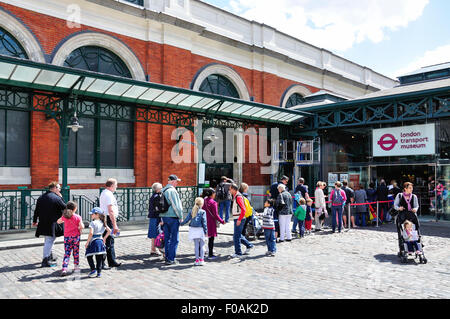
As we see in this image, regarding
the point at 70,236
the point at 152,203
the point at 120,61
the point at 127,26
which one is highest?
the point at 127,26

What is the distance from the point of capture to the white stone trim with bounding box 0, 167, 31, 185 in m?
13.6

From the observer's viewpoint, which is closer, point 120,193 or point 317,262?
point 317,262

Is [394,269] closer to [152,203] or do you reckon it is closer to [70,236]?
[152,203]

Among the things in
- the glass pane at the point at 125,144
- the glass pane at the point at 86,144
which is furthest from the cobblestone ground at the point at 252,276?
the glass pane at the point at 125,144

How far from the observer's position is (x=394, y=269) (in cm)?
737

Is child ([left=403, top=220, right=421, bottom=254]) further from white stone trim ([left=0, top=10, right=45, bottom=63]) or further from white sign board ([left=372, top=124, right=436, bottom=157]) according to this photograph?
white stone trim ([left=0, top=10, right=45, bottom=63])

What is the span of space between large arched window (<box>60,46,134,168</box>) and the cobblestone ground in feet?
22.9

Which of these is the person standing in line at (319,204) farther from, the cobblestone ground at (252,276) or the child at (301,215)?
the cobblestone ground at (252,276)

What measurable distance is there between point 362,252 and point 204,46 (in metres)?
14.8

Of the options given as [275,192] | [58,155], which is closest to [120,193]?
[58,155]

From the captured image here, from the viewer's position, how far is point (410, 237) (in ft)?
26.4

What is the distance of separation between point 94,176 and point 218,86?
29.6 ft

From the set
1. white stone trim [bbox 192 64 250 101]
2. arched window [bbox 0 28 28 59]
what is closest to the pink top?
arched window [bbox 0 28 28 59]

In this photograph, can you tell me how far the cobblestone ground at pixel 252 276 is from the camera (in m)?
5.81
